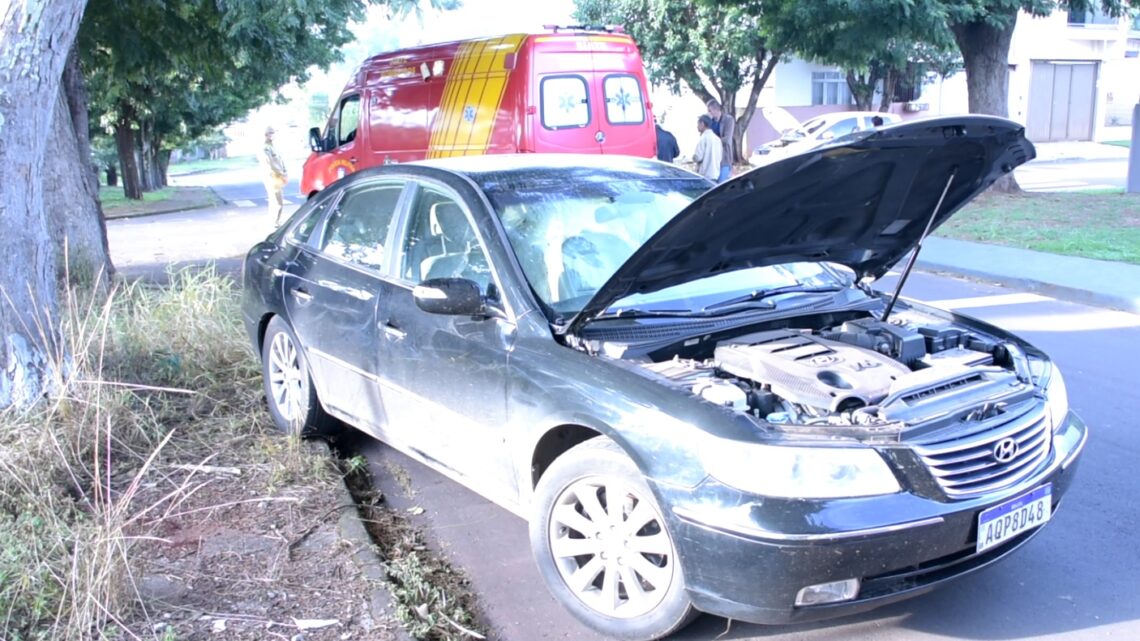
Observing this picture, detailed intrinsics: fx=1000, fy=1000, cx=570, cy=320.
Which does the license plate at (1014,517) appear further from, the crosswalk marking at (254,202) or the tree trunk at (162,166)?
the tree trunk at (162,166)

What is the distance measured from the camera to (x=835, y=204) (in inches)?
161

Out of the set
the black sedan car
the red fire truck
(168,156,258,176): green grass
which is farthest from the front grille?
(168,156,258,176): green grass

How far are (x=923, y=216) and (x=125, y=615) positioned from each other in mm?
3607

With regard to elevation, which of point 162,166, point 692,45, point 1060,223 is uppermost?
point 692,45

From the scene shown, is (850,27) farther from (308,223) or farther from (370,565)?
(370,565)

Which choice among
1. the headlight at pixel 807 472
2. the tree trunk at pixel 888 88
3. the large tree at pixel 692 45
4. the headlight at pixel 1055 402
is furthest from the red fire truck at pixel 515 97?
the tree trunk at pixel 888 88

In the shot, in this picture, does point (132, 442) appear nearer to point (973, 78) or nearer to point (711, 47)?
point (973, 78)

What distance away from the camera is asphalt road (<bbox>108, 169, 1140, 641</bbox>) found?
11.9 ft

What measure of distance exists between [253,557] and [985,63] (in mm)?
16602

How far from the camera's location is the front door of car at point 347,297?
489 centimetres

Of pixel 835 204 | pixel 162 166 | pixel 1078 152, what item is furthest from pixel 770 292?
pixel 162 166

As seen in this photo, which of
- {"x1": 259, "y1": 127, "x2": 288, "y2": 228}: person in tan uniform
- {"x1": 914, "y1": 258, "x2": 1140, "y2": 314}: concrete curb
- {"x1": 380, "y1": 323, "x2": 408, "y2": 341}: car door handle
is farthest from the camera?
{"x1": 259, "y1": 127, "x2": 288, "y2": 228}: person in tan uniform

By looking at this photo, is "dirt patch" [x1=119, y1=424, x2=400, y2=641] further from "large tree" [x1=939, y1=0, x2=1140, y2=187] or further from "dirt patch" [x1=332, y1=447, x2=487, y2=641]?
"large tree" [x1=939, y1=0, x2=1140, y2=187]

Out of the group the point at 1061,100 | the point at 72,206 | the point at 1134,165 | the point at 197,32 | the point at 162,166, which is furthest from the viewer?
the point at 1061,100
